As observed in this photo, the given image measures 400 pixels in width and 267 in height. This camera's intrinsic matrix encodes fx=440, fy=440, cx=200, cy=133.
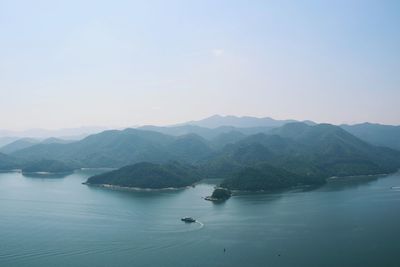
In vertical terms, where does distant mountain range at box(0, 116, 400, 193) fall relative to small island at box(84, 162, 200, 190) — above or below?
above

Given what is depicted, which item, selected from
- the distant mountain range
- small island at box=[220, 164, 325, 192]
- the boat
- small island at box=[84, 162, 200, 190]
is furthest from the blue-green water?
the distant mountain range

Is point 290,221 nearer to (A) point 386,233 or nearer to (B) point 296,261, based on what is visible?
(A) point 386,233

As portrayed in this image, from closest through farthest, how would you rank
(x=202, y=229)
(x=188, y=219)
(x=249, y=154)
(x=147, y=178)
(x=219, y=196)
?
1. (x=202, y=229)
2. (x=188, y=219)
3. (x=219, y=196)
4. (x=147, y=178)
5. (x=249, y=154)

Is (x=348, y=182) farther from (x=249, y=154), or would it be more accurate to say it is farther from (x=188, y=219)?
(x=188, y=219)

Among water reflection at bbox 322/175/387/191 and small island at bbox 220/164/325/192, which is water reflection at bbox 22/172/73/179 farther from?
water reflection at bbox 322/175/387/191

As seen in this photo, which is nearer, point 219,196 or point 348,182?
point 219,196

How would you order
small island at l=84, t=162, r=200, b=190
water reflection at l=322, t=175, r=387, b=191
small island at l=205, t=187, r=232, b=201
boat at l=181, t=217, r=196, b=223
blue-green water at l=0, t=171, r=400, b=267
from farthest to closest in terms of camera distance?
small island at l=84, t=162, r=200, b=190, water reflection at l=322, t=175, r=387, b=191, small island at l=205, t=187, r=232, b=201, boat at l=181, t=217, r=196, b=223, blue-green water at l=0, t=171, r=400, b=267

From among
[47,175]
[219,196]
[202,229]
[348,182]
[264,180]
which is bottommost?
[202,229]

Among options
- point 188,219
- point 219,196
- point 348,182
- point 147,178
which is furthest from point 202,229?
point 348,182
